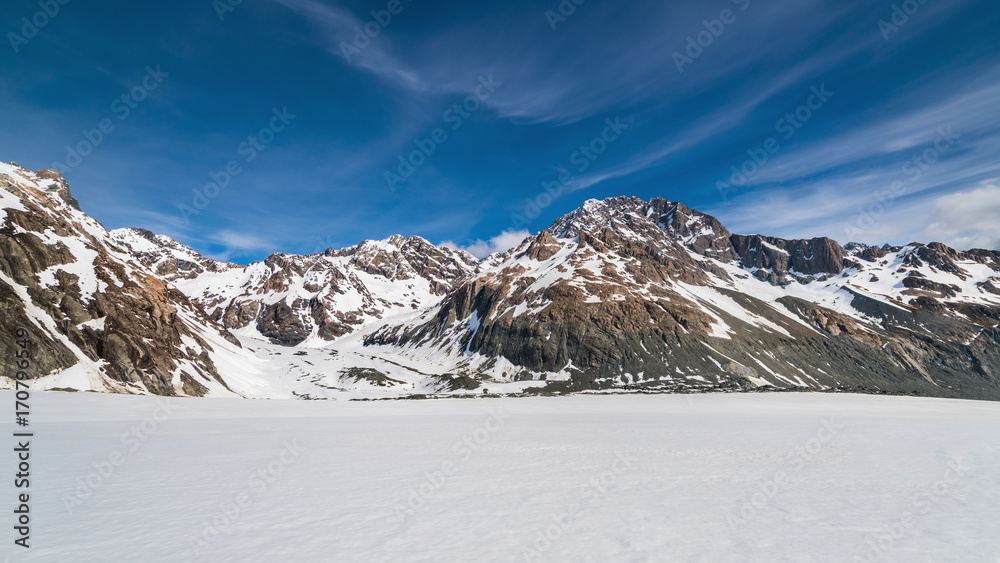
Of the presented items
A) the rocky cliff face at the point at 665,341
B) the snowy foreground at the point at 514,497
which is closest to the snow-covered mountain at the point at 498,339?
the rocky cliff face at the point at 665,341

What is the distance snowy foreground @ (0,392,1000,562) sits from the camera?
28.8 feet

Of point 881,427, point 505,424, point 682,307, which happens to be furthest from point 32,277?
point 682,307

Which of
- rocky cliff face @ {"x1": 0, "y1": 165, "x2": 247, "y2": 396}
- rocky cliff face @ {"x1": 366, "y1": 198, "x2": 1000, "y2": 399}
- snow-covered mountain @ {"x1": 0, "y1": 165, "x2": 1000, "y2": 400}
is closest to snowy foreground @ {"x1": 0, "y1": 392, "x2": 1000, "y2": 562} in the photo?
rocky cliff face @ {"x1": 0, "y1": 165, "x2": 247, "y2": 396}

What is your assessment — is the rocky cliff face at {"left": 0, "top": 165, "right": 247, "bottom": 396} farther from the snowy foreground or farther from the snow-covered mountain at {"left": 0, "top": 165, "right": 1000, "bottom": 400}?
the snowy foreground

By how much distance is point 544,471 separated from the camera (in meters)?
15.6

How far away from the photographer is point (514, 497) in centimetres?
1238

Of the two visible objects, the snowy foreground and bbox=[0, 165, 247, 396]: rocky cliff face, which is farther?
bbox=[0, 165, 247, 396]: rocky cliff face

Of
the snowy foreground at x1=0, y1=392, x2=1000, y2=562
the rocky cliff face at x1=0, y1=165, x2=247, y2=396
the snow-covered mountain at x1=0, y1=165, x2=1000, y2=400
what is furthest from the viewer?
the snow-covered mountain at x1=0, y1=165, x2=1000, y2=400

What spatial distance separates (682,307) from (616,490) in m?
136

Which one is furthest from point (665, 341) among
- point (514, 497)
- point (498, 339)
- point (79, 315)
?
point (79, 315)

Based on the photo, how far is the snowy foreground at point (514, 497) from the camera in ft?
28.8

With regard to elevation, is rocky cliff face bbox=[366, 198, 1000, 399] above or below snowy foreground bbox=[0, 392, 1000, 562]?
above

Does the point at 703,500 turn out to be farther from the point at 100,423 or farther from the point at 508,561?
the point at 100,423

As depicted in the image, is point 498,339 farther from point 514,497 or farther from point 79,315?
point 514,497
